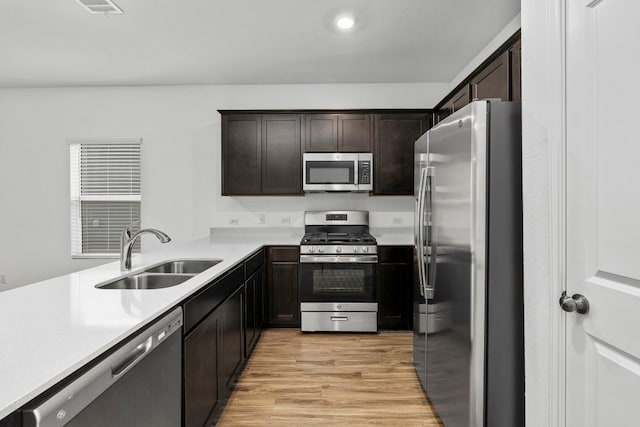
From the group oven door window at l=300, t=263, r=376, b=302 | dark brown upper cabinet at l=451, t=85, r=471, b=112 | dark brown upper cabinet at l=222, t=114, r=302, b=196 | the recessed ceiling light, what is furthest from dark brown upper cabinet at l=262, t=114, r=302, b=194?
dark brown upper cabinet at l=451, t=85, r=471, b=112

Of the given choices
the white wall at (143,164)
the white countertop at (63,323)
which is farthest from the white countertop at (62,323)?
the white wall at (143,164)

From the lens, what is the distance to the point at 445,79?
421cm

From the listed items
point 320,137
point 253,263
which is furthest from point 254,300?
point 320,137

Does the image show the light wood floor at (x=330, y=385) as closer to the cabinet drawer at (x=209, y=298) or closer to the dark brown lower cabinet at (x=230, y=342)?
the dark brown lower cabinet at (x=230, y=342)

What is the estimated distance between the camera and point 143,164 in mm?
4457

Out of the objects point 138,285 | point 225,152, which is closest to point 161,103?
point 225,152

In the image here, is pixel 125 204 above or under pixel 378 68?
under

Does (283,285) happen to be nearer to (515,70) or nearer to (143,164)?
(143,164)

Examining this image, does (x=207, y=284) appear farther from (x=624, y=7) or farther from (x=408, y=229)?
(x=408, y=229)

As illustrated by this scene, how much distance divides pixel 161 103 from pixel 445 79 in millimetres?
3245

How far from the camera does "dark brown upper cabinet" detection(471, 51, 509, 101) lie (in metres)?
2.24

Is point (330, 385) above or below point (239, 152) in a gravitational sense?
below

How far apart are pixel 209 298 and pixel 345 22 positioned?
2.21m

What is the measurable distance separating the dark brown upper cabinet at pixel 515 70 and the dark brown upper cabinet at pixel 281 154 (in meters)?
2.30
